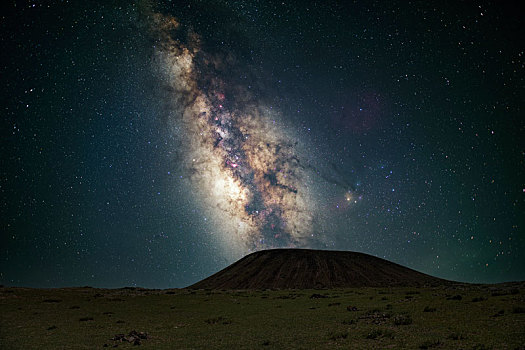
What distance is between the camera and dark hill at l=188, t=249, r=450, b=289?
114312 mm

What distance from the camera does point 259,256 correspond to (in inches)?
6127

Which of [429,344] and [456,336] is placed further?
[456,336]

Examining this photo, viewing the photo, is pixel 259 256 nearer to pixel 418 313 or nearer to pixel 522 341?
pixel 418 313

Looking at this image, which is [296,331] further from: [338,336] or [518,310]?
[518,310]

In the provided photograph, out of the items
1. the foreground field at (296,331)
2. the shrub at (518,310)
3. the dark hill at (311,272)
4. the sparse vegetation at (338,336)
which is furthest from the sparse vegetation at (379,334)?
the dark hill at (311,272)

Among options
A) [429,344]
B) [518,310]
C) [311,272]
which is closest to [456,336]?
[429,344]

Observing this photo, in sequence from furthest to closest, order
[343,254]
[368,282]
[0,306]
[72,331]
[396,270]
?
[343,254] → [396,270] → [368,282] → [0,306] → [72,331]

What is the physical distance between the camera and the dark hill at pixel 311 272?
375 feet

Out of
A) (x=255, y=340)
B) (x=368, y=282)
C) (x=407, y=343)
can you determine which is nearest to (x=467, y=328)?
(x=407, y=343)

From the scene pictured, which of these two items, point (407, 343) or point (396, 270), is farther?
point (396, 270)

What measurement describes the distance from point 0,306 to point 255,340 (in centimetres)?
3719

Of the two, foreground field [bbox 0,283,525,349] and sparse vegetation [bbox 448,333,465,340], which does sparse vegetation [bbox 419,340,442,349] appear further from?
sparse vegetation [bbox 448,333,465,340]

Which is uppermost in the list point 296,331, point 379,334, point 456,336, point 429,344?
point 456,336

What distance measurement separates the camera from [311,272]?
12631cm
